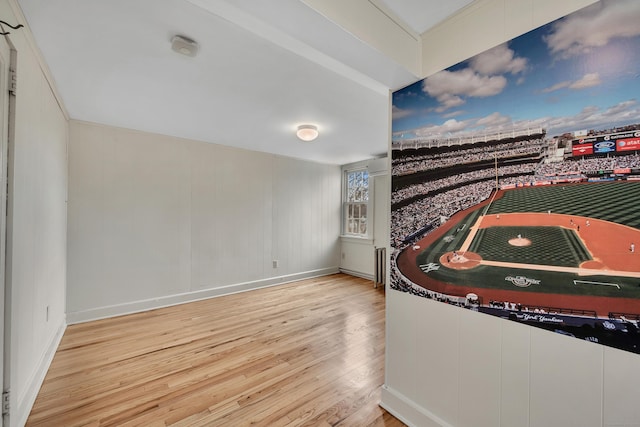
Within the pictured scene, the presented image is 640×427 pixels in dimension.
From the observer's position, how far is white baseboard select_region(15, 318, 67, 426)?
149cm

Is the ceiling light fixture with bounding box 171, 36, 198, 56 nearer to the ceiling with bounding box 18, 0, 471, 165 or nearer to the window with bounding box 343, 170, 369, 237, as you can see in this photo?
the ceiling with bounding box 18, 0, 471, 165

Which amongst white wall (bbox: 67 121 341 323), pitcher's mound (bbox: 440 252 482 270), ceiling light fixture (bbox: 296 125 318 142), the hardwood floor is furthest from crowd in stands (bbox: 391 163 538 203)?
white wall (bbox: 67 121 341 323)

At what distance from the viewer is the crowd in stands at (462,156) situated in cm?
119

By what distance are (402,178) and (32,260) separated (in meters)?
2.56

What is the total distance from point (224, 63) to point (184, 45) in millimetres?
293

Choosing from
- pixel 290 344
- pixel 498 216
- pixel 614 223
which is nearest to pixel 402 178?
pixel 498 216

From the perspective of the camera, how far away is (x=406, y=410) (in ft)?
5.35

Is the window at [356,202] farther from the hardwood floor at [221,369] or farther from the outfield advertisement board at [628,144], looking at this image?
the outfield advertisement board at [628,144]

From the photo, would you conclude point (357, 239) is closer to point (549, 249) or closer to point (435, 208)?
point (435, 208)

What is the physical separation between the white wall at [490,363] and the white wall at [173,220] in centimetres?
311

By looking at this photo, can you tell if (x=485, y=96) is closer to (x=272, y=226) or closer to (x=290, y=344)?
(x=290, y=344)

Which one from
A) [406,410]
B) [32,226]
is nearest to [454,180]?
[406,410]

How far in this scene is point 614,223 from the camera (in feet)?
3.22

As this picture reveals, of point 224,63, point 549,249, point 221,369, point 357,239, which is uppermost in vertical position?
point 224,63
